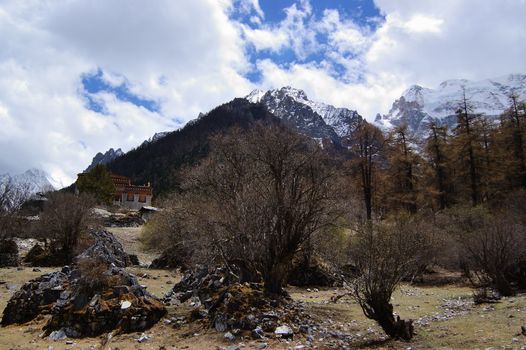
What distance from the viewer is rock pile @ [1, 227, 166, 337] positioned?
11.2m

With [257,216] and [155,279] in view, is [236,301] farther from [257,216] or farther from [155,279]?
[155,279]

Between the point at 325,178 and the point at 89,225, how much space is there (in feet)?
69.3

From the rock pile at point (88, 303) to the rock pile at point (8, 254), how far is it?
14.3 metres

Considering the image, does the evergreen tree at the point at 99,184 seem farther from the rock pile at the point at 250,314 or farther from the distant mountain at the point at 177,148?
the rock pile at the point at 250,314

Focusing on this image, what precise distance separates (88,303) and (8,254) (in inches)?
689

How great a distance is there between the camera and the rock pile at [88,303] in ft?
36.7

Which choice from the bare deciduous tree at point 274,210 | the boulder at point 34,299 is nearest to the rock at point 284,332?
the bare deciduous tree at point 274,210

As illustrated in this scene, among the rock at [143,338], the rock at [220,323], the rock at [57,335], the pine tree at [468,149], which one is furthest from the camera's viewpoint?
the pine tree at [468,149]

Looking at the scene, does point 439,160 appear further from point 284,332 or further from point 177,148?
point 177,148

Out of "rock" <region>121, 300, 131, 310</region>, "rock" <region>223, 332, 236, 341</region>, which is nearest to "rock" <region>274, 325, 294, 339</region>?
"rock" <region>223, 332, 236, 341</region>

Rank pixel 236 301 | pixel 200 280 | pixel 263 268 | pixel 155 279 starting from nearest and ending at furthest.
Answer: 1. pixel 236 301
2. pixel 263 268
3. pixel 200 280
4. pixel 155 279

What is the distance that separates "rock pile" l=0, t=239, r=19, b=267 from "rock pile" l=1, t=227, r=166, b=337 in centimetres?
1431

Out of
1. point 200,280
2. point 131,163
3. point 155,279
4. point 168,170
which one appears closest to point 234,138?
point 155,279

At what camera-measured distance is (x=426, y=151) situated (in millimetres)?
37750
